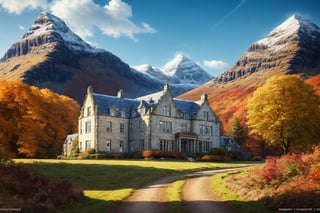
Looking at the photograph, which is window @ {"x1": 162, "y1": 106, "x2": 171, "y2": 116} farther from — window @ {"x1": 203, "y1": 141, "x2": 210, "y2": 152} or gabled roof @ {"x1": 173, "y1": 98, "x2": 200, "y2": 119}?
window @ {"x1": 203, "y1": 141, "x2": 210, "y2": 152}

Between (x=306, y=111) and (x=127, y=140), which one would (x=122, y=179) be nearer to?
(x=306, y=111)

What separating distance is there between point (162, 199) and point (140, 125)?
43306mm

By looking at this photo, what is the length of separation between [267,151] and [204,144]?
2423 cm

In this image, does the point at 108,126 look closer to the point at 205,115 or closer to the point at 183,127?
the point at 183,127

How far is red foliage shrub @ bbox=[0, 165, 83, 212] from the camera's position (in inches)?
689

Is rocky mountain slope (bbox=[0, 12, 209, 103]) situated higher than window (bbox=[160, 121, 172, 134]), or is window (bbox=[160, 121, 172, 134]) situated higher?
rocky mountain slope (bbox=[0, 12, 209, 103])

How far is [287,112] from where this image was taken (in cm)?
4544

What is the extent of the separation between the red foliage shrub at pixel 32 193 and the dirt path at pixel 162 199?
314cm

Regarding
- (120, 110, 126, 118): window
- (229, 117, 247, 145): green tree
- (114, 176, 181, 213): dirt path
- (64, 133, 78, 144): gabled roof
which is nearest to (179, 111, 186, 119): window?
(120, 110, 126, 118): window

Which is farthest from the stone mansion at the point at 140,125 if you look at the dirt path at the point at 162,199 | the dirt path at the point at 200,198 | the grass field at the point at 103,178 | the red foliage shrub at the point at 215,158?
the dirt path at the point at 200,198

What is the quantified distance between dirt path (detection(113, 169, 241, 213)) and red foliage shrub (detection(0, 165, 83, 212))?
3.14 m

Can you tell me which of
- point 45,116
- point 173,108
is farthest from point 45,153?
point 173,108

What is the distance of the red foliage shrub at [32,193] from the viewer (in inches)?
689

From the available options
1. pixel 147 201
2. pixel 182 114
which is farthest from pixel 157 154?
pixel 147 201
